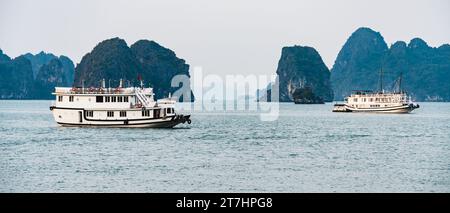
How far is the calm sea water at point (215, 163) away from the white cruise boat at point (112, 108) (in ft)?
4.78

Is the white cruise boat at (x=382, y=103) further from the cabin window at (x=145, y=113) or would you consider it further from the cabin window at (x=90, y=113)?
the cabin window at (x=90, y=113)

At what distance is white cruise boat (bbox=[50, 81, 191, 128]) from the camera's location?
2133 inches

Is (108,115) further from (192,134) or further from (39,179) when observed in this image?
(39,179)

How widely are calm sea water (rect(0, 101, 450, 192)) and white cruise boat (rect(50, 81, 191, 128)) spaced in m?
1.46

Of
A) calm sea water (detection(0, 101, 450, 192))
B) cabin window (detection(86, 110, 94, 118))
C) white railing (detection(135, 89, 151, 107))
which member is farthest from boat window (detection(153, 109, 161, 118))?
cabin window (detection(86, 110, 94, 118))

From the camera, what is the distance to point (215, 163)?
33.6 meters

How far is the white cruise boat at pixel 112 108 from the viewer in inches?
2133

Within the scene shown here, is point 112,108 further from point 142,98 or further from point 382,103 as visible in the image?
point 382,103

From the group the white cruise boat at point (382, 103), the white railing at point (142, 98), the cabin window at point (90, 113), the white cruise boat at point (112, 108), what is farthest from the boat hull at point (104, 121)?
the white cruise boat at point (382, 103)

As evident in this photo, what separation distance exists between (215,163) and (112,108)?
23.7m

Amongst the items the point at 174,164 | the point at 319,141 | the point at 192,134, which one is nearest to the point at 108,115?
the point at 192,134

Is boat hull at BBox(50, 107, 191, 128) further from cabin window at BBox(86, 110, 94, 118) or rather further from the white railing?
the white railing

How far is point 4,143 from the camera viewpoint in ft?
151

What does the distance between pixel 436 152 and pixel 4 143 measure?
1279 inches
